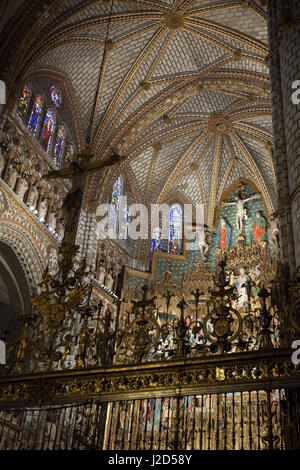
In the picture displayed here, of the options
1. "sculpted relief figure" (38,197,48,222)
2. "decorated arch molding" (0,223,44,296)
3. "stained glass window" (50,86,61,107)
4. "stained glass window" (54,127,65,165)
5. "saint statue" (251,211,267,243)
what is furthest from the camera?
"saint statue" (251,211,267,243)

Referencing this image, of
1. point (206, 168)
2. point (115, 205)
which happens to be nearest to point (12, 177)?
point (115, 205)

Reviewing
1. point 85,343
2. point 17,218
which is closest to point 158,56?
point 17,218

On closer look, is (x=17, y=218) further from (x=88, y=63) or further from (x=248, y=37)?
(x=248, y=37)

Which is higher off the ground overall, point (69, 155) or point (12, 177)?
point (69, 155)

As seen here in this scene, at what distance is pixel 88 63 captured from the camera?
59.1 ft

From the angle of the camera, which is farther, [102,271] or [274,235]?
[274,235]

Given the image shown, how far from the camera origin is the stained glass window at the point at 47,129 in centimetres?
1697

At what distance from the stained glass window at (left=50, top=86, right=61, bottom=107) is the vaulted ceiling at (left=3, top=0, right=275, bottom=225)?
0.29 m

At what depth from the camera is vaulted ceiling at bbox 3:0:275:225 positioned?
16250 mm

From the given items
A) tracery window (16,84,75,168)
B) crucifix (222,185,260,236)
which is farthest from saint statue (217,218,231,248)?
tracery window (16,84,75,168)

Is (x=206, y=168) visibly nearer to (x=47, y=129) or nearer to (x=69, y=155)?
(x=69, y=155)

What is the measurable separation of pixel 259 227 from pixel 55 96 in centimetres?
989

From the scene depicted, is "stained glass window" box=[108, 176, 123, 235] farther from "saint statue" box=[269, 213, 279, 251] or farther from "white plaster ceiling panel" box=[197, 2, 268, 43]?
"white plaster ceiling panel" box=[197, 2, 268, 43]

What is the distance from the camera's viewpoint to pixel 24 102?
16.0 m
